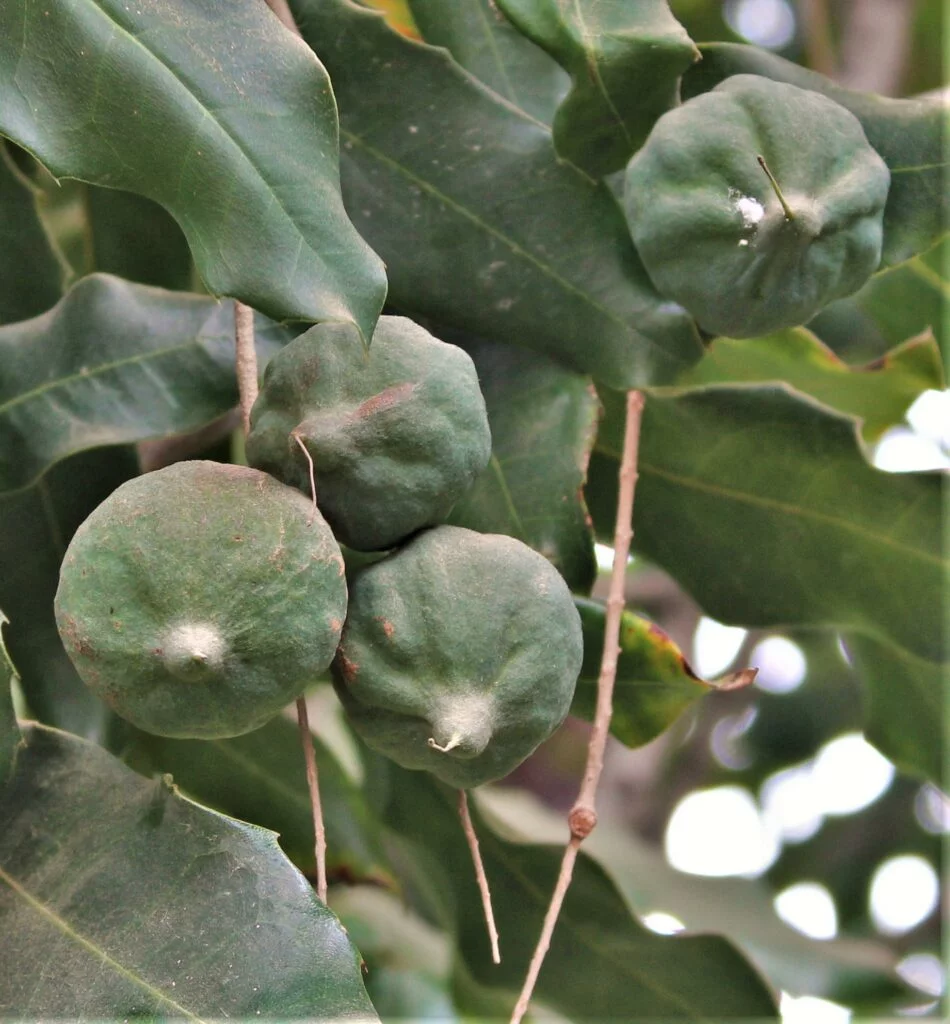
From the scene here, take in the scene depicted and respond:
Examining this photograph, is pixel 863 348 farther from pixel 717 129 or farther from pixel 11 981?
pixel 11 981

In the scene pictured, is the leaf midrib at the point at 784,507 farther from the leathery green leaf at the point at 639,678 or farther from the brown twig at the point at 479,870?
the brown twig at the point at 479,870

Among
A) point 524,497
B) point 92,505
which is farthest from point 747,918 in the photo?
point 92,505

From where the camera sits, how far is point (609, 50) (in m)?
0.82

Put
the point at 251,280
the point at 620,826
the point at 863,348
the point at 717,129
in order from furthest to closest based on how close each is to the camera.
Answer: the point at 620,826 → the point at 863,348 → the point at 717,129 → the point at 251,280

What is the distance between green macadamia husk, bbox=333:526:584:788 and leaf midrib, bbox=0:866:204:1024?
18cm

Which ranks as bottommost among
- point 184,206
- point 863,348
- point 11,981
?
point 863,348

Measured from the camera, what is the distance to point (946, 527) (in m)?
1.05

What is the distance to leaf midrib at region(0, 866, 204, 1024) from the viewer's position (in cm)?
69

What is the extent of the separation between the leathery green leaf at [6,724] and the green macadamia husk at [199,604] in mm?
82

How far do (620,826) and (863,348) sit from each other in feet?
2.58

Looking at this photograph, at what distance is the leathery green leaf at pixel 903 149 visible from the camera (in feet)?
2.89

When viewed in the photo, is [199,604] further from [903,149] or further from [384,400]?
[903,149]

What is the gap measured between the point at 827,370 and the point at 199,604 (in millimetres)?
769

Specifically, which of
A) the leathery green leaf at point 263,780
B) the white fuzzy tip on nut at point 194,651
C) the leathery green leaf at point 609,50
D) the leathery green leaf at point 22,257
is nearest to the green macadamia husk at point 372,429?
the white fuzzy tip on nut at point 194,651
